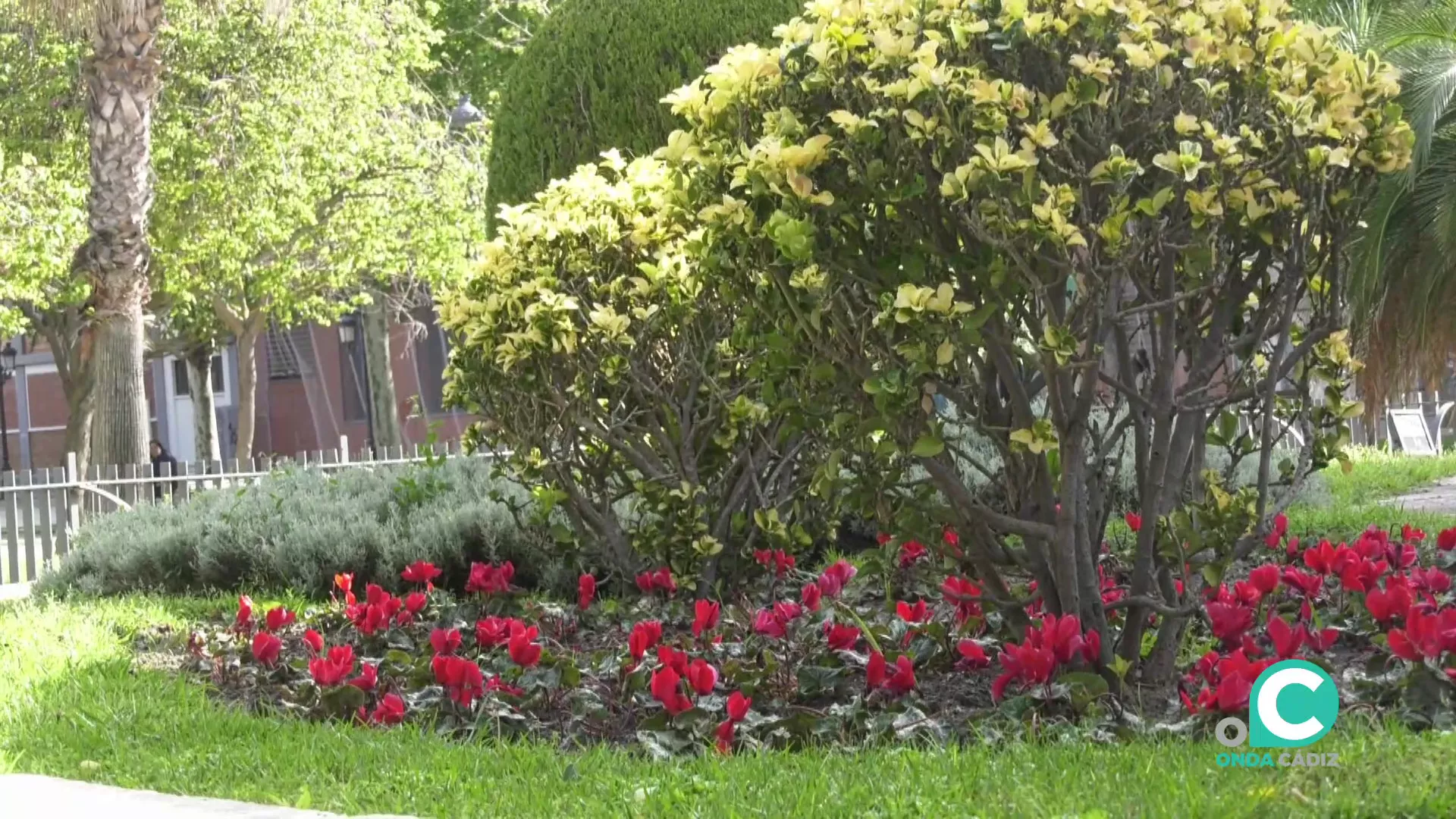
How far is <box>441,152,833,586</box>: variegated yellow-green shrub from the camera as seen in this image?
671 cm

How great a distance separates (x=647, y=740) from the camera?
4348 millimetres

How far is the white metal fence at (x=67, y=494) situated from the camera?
15.5 metres

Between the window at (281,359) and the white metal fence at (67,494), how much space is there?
25.6 metres

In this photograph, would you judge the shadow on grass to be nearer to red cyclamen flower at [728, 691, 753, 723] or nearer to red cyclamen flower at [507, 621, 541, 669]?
red cyclamen flower at [728, 691, 753, 723]

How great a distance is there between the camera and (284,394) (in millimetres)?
43375

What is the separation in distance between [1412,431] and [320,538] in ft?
48.0

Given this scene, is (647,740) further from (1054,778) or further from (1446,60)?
(1446,60)

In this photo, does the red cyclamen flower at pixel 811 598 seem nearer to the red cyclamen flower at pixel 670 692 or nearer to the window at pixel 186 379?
the red cyclamen flower at pixel 670 692

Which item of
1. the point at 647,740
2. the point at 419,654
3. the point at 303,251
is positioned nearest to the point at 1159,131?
the point at 647,740

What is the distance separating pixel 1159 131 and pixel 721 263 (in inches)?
50.0

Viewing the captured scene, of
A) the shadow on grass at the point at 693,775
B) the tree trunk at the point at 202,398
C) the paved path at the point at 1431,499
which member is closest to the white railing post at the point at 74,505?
the shadow on grass at the point at 693,775

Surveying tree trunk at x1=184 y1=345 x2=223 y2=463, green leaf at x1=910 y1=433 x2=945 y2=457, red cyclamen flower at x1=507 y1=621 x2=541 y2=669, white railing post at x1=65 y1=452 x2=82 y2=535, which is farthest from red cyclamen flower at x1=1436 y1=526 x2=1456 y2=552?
tree trunk at x1=184 y1=345 x2=223 y2=463

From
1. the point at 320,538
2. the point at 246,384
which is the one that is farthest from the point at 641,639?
the point at 246,384

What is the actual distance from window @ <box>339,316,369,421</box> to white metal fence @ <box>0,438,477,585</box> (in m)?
21.0
